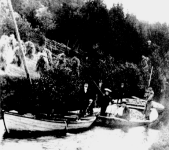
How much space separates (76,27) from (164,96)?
6.07 metres

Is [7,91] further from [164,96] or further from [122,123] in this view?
[164,96]

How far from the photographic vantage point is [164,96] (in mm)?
13703

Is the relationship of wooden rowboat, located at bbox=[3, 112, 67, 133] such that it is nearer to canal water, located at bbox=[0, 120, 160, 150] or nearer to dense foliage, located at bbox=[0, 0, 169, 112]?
canal water, located at bbox=[0, 120, 160, 150]

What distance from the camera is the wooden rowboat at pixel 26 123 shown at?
761 centimetres

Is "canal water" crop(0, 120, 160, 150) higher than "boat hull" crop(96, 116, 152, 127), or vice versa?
"boat hull" crop(96, 116, 152, 127)

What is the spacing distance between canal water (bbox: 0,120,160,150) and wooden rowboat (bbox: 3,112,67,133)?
0.26 metres

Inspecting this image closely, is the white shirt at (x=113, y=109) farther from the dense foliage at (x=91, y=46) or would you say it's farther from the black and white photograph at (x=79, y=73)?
the dense foliage at (x=91, y=46)

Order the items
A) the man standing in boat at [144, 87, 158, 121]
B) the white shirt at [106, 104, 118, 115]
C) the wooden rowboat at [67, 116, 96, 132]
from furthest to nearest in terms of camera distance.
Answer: the white shirt at [106, 104, 118, 115] < the man standing in boat at [144, 87, 158, 121] < the wooden rowboat at [67, 116, 96, 132]

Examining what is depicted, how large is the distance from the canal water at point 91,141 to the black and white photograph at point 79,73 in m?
0.03

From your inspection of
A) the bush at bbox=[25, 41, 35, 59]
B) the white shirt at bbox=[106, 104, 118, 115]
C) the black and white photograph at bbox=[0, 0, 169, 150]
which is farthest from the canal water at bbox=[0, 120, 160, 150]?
the bush at bbox=[25, 41, 35, 59]

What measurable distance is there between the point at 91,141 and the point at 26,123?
6.88 ft

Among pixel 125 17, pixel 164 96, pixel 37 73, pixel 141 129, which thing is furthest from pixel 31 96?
pixel 164 96

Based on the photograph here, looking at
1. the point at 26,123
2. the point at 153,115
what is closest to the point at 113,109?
the point at 153,115

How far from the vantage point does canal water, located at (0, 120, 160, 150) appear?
24.3 ft
